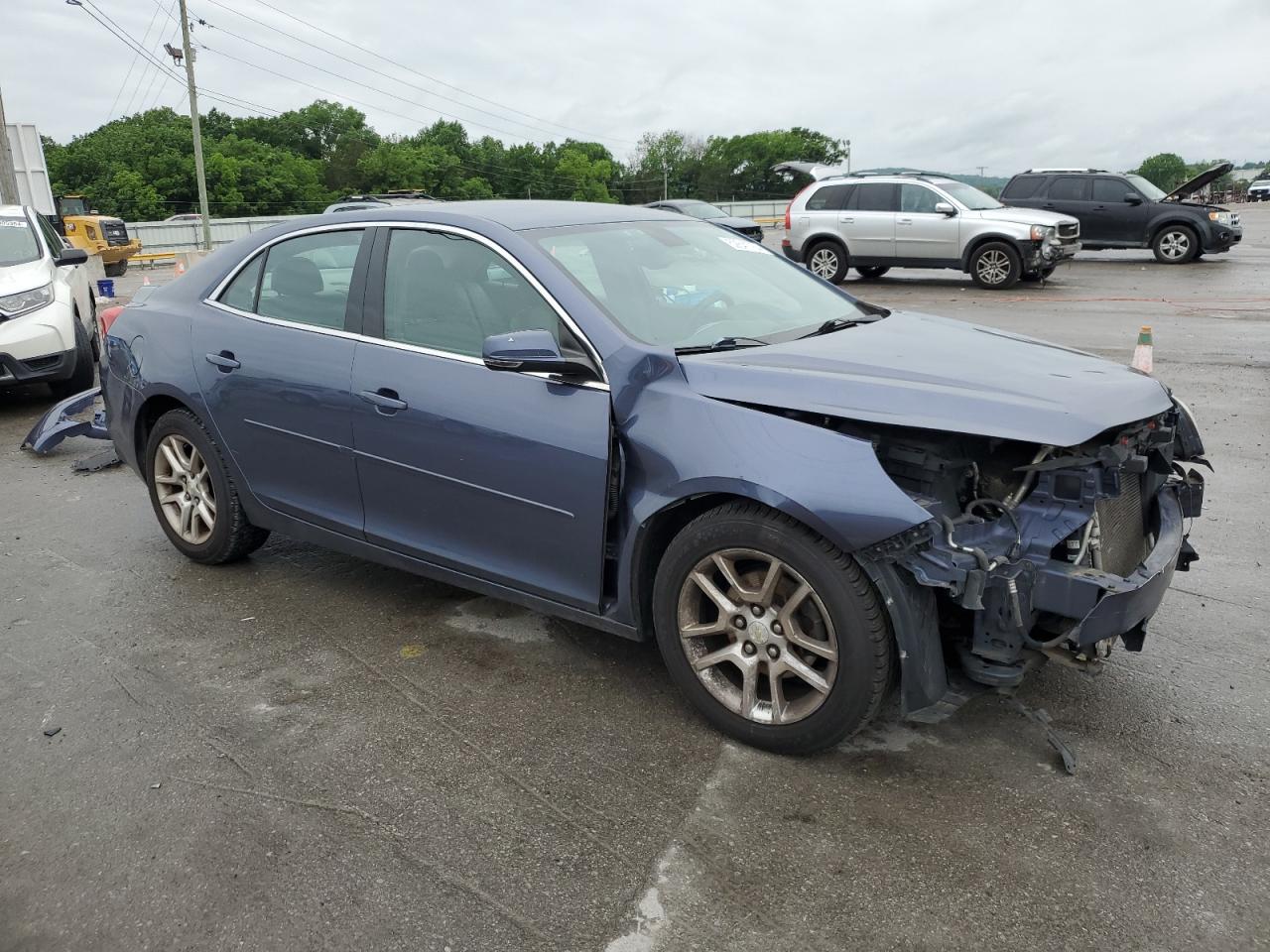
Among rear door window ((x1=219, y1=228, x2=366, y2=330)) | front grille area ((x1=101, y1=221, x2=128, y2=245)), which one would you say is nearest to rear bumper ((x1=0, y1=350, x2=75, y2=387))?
rear door window ((x1=219, y1=228, x2=366, y2=330))

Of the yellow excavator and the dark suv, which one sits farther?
the yellow excavator

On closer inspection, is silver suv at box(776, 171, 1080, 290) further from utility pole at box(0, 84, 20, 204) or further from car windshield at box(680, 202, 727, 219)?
utility pole at box(0, 84, 20, 204)

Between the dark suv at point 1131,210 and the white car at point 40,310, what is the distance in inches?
672

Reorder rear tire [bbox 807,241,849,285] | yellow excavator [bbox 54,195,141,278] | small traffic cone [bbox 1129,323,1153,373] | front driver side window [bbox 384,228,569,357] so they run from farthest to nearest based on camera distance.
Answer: yellow excavator [bbox 54,195,141,278]
rear tire [bbox 807,241,849,285]
small traffic cone [bbox 1129,323,1153,373]
front driver side window [bbox 384,228,569,357]

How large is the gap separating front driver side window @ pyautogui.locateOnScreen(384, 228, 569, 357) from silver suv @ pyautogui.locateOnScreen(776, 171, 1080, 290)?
568 inches

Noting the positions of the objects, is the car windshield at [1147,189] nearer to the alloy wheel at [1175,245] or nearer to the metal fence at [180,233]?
the alloy wheel at [1175,245]

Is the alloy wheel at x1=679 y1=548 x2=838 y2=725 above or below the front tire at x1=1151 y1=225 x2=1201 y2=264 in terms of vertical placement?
below

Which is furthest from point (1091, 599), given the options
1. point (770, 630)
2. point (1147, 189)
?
point (1147, 189)

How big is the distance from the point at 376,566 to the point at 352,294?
4.80 feet

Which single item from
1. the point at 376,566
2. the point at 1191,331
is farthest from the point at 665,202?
the point at 376,566

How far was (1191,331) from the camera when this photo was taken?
11.8m

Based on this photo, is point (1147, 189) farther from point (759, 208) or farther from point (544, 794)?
point (759, 208)

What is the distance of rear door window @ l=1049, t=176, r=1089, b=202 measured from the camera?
2033cm

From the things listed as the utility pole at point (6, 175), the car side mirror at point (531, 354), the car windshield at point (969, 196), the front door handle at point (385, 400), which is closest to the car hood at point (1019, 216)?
the car windshield at point (969, 196)
